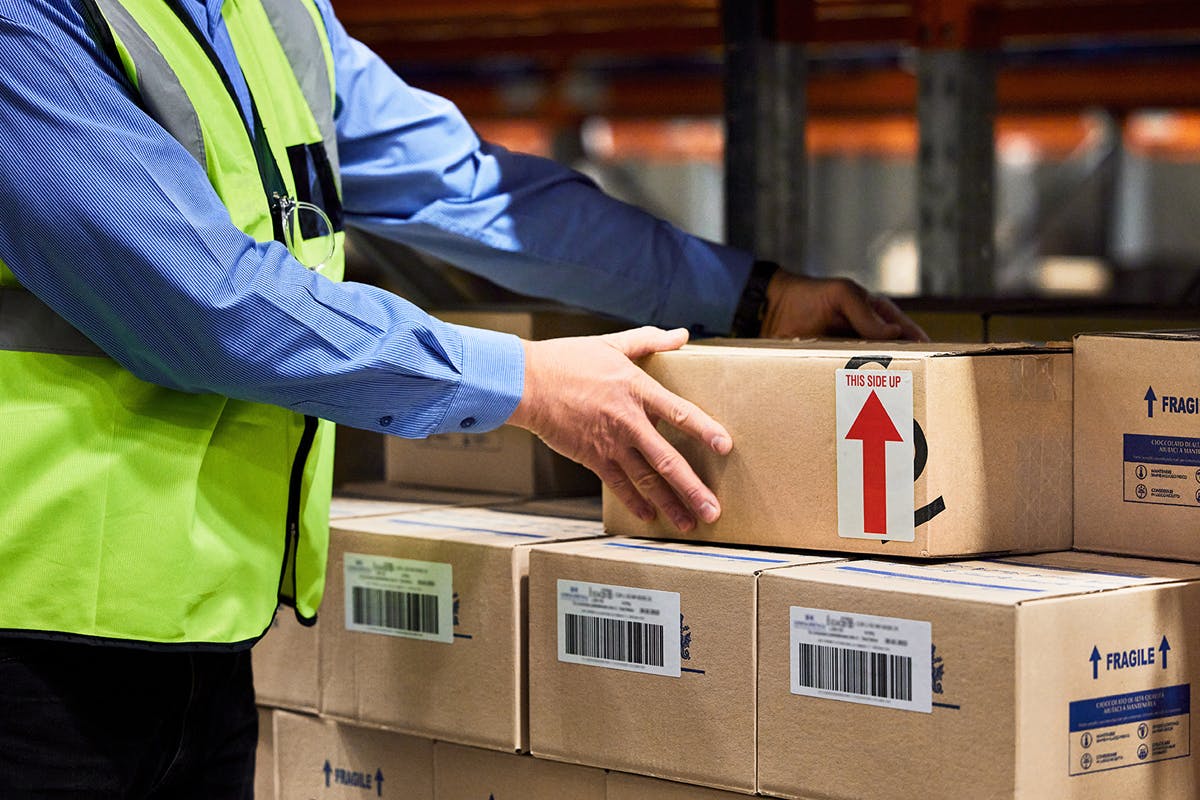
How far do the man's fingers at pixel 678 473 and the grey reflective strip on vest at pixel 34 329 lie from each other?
57cm

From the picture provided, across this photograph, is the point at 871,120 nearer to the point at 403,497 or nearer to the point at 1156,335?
the point at 403,497

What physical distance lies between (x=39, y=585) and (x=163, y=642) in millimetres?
130

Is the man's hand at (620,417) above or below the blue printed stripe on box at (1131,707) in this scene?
above

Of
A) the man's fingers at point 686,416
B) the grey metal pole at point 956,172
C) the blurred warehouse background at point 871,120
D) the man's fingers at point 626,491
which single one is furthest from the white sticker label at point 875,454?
the grey metal pole at point 956,172

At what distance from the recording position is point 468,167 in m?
2.11

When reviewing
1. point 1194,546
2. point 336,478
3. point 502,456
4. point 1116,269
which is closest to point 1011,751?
point 1194,546

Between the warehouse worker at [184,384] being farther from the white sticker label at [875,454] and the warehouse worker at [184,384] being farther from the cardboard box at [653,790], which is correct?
the cardboard box at [653,790]

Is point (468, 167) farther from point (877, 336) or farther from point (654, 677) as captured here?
point (654, 677)

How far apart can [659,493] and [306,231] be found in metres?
0.48

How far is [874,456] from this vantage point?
5.13ft

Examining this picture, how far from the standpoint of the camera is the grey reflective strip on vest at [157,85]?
1452 millimetres

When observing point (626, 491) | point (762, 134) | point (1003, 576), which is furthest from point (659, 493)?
point (762, 134)

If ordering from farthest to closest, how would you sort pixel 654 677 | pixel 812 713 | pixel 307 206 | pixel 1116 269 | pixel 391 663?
pixel 1116 269 < pixel 391 663 < pixel 307 206 < pixel 654 677 < pixel 812 713

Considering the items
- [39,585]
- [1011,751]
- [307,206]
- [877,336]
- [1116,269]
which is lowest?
[1011,751]
